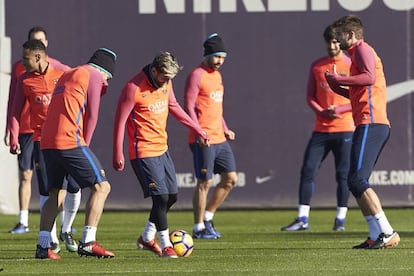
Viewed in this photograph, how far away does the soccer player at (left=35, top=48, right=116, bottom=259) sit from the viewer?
11.1m

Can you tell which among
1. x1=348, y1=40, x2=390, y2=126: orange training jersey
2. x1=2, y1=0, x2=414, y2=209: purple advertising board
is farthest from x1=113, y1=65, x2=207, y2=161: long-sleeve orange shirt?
x1=2, y1=0, x2=414, y2=209: purple advertising board

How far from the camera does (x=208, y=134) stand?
14.9m

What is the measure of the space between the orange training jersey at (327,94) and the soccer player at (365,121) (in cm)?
332

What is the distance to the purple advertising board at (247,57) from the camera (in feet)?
62.8

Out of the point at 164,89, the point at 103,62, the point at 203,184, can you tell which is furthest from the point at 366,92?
the point at 203,184

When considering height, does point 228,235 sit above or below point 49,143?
below

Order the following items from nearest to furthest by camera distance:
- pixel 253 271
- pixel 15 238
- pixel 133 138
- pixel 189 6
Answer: pixel 253 271 < pixel 133 138 < pixel 15 238 < pixel 189 6

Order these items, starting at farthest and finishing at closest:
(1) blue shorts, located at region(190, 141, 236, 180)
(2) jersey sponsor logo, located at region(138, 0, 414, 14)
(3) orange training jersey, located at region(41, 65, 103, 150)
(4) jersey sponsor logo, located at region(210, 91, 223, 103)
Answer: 1. (2) jersey sponsor logo, located at region(138, 0, 414, 14)
2. (4) jersey sponsor logo, located at region(210, 91, 223, 103)
3. (1) blue shorts, located at region(190, 141, 236, 180)
4. (3) orange training jersey, located at region(41, 65, 103, 150)

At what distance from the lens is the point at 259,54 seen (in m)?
19.3

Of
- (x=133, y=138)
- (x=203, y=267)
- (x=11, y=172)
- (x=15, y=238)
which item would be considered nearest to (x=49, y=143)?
(x=133, y=138)

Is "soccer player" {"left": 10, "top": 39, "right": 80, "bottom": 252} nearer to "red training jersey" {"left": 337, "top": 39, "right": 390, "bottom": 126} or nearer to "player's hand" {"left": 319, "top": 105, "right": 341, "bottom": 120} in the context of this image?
"red training jersey" {"left": 337, "top": 39, "right": 390, "bottom": 126}

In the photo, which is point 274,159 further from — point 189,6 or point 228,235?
point 228,235

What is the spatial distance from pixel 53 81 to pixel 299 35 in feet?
22.7

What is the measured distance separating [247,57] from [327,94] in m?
3.82
